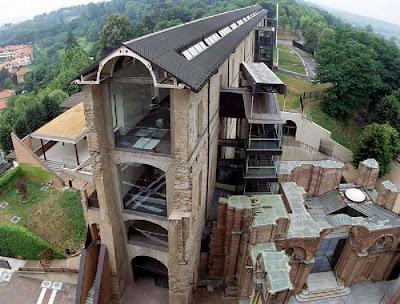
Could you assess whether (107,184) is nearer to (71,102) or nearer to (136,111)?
(136,111)

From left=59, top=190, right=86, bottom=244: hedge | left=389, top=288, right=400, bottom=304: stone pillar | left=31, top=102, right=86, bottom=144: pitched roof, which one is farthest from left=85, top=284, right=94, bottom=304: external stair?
left=389, top=288, right=400, bottom=304: stone pillar

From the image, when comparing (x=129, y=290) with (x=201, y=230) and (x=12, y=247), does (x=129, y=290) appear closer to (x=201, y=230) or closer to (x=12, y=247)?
(x=201, y=230)

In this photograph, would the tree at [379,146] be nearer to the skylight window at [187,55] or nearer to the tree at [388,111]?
the tree at [388,111]

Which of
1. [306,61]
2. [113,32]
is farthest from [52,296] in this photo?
[113,32]

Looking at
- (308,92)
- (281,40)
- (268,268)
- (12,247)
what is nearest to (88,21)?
(281,40)

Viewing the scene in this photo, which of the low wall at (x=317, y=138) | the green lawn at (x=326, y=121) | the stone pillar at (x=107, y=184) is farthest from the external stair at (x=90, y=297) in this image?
the green lawn at (x=326, y=121)
